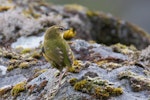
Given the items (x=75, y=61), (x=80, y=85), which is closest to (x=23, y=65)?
(x=75, y=61)

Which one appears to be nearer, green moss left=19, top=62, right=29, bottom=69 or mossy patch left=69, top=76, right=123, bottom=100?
mossy patch left=69, top=76, right=123, bottom=100

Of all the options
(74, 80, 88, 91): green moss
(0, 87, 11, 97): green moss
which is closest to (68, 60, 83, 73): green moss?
(74, 80, 88, 91): green moss

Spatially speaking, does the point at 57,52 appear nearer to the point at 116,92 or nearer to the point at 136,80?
the point at 116,92

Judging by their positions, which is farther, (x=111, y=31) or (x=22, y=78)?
(x=111, y=31)

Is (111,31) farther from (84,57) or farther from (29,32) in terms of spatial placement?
(84,57)

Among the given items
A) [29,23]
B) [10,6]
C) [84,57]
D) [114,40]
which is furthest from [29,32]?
[114,40]

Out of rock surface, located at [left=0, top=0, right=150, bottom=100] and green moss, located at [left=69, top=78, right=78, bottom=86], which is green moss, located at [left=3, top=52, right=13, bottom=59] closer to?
rock surface, located at [left=0, top=0, right=150, bottom=100]
